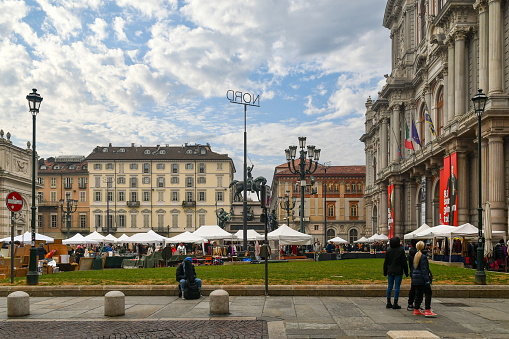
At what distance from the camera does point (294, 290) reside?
15.3 metres

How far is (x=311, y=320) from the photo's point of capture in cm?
1124

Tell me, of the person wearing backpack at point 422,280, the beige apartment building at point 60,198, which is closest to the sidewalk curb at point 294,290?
the person wearing backpack at point 422,280

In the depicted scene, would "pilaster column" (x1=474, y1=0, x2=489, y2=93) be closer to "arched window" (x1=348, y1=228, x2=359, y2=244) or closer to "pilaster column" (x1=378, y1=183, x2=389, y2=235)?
"pilaster column" (x1=378, y1=183, x2=389, y2=235)

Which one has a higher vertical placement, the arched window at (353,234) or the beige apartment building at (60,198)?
the beige apartment building at (60,198)

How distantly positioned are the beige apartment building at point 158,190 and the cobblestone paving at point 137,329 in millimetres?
84536

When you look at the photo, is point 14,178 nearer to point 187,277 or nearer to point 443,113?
point 443,113

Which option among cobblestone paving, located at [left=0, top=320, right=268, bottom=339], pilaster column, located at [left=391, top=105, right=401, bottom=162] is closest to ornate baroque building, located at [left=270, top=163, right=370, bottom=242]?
pilaster column, located at [left=391, top=105, right=401, bottom=162]

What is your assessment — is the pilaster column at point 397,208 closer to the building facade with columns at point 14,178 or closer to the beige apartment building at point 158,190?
the building facade with columns at point 14,178

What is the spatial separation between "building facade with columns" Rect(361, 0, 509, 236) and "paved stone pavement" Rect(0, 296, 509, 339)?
63.2 feet

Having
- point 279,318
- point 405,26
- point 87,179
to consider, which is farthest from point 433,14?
point 87,179

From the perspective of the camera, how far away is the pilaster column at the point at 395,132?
57.4 metres

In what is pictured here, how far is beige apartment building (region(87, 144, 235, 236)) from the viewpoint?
9594 cm

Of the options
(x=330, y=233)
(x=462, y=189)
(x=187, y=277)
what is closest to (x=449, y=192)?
(x=462, y=189)

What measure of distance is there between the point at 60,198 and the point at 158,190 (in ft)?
56.6
